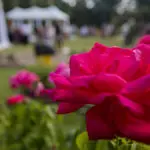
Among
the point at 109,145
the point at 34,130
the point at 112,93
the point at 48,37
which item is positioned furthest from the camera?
the point at 48,37

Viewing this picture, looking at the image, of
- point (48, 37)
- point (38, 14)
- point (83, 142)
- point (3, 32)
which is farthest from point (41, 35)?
point (83, 142)

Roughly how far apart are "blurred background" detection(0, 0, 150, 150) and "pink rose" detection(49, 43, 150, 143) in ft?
2.31

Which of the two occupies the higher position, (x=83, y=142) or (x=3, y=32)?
(x=83, y=142)

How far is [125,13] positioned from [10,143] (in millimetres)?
10663

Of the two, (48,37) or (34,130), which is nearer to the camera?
(34,130)

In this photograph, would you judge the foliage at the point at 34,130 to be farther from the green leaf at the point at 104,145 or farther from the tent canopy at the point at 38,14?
the tent canopy at the point at 38,14

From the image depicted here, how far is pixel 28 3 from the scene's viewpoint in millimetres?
43375

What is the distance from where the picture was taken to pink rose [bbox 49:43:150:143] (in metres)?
0.75

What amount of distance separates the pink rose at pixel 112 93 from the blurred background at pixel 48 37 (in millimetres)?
704

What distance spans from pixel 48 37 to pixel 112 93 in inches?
830

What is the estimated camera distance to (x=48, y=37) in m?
21.8

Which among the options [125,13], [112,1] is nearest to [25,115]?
[125,13]

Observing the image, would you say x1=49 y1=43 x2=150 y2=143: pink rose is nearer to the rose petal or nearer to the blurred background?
the rose petal

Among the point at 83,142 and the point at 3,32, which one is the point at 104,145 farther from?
the point at 3,32
